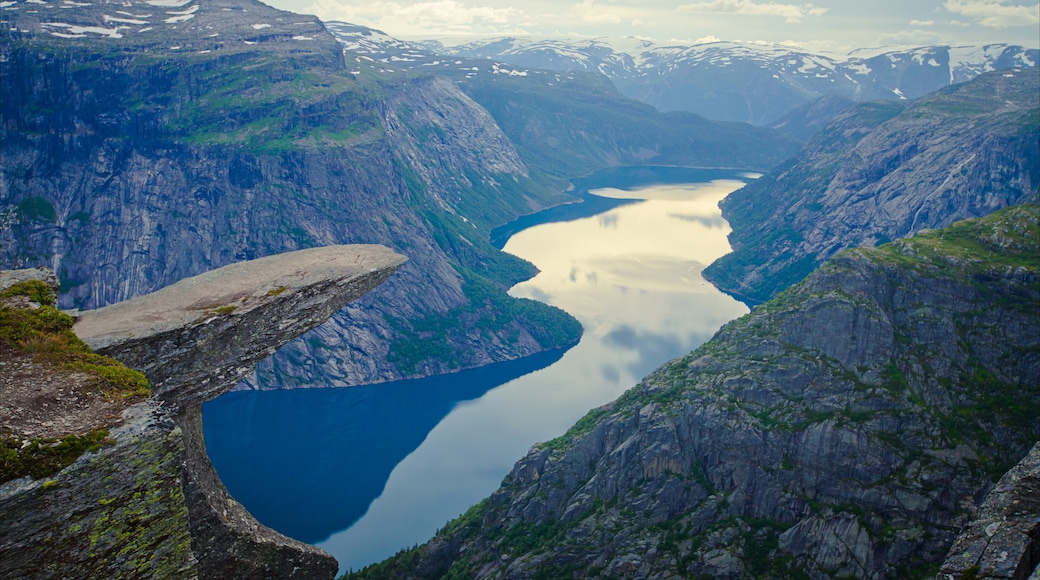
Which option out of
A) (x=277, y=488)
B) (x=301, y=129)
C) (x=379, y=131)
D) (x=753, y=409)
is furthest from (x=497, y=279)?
(x=753, y=409)

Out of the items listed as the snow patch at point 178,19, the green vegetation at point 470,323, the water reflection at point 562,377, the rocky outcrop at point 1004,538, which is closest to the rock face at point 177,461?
the rocky outcrop at point 1004,538

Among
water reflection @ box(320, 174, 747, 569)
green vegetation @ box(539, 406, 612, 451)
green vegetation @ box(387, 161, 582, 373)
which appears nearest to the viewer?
green vegetation @ box(539, 406, 612, 451)

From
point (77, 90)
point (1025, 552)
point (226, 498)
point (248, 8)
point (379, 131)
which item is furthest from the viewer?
point (248, 8)

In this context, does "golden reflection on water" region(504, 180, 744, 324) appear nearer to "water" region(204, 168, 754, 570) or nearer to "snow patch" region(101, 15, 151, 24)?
"water" region(204, 168, 754, 570)

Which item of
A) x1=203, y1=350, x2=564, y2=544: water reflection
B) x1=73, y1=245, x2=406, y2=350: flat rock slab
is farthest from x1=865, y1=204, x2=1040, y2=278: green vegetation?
x1=203, y1=350, x2=564, y2=544: water reflection

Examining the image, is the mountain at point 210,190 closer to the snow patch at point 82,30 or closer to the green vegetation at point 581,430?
the snow patch at point 82,30

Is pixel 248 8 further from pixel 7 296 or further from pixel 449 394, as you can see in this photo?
pixel 7 296

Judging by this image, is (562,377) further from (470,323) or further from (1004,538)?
(1004,538)
